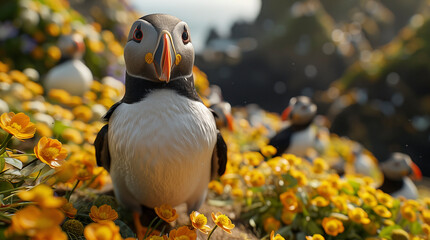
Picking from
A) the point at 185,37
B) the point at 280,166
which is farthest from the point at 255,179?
the point at 185,37

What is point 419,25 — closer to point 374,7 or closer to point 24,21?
point 24,21

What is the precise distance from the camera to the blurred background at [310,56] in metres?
3.64

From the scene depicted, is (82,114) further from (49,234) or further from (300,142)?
(300,142)

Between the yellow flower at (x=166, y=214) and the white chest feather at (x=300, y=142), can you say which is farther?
the white chest feather at (x=300, y=142)

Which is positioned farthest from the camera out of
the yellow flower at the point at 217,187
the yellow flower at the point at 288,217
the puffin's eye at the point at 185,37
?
the yellow flower at the point at 217,187

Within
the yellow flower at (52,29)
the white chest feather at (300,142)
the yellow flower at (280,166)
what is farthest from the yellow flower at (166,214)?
the yellow flower at (52,29)

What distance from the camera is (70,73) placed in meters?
3.12

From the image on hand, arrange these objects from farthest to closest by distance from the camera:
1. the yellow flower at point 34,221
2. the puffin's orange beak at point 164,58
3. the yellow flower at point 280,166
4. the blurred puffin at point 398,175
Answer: the blurred puffin at point 398,175 < the yellow flower at point 280,166 < the puffin's orange beak at point 164,58 < the yellow flower at point 34,221

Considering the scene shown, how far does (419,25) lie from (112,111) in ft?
30.9

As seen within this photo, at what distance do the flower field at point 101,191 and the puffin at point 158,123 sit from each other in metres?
0.14

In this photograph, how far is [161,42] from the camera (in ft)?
3.92

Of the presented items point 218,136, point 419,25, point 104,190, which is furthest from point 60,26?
point 419,25

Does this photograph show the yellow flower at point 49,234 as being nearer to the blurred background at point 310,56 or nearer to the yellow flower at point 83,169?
the yellow flower at point 83,169

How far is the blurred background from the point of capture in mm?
3645
